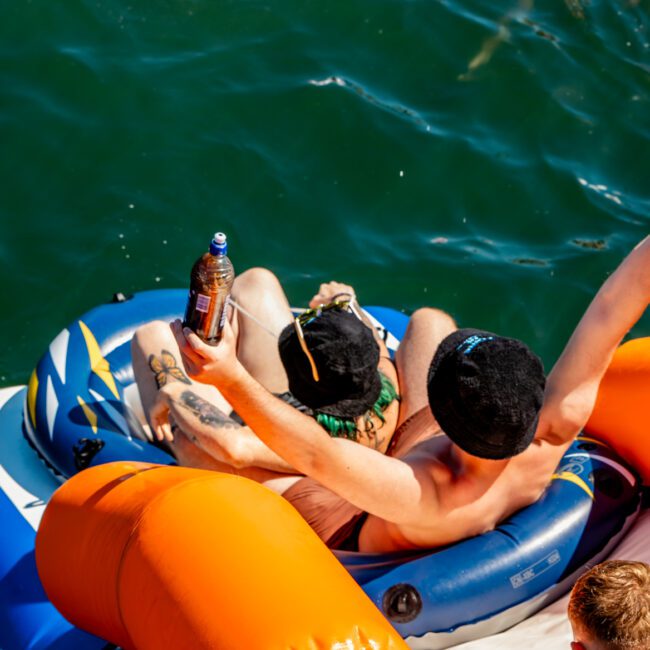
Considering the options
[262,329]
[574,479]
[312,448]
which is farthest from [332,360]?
[262,329]

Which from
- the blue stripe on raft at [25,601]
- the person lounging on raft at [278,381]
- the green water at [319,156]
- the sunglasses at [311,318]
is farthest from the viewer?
the green water at [319,156]

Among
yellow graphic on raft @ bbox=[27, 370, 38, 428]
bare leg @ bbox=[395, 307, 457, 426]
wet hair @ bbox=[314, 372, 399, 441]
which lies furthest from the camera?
yellow graphic on raft @ bbox=[27, 370, 38, 428]

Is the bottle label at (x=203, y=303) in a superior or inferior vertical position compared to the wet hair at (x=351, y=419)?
superior

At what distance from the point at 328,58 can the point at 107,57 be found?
1.32 meters

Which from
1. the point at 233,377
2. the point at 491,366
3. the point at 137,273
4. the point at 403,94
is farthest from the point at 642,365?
the point at 403,94

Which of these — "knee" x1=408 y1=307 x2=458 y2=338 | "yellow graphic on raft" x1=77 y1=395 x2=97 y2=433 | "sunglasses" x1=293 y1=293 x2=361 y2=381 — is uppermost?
"sunglasses" x1=293 y1=293 x2=361 y2=381

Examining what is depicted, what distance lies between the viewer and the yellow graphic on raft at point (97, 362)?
13.1 ft

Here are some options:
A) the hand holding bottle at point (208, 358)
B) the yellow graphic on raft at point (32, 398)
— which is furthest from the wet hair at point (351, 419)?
the yellow graphic on raft at point (32, 398)

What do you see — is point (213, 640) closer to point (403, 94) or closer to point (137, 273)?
point (137, 273)

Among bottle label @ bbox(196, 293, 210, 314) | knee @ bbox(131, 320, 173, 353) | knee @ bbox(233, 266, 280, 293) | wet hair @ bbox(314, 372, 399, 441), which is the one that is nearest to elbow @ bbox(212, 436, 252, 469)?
wet hair @ bbox(314, 372, 399, 441)

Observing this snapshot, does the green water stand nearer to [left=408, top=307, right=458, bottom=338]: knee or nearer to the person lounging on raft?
the person lounging on raft

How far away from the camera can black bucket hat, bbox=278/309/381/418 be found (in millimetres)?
2754

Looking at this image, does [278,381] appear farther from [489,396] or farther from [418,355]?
[489,396]

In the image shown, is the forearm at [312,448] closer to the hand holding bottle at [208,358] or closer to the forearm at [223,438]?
the hand holding bottle at [208,358]
